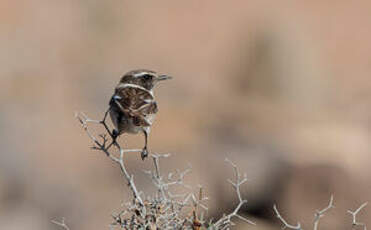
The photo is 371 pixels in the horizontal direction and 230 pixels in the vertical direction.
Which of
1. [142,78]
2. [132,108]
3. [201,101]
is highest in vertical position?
[201,101]

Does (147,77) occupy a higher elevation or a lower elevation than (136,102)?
higher

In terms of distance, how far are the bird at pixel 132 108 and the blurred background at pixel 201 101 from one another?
6.37 m

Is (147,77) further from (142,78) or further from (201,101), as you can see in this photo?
(201,101)

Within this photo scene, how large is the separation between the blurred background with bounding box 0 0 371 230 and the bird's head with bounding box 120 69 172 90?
242 inches

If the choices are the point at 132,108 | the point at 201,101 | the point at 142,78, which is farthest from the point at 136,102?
the point at 201,101

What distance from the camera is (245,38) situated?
29000mm

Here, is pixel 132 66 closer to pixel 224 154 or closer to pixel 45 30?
pixel 45 30

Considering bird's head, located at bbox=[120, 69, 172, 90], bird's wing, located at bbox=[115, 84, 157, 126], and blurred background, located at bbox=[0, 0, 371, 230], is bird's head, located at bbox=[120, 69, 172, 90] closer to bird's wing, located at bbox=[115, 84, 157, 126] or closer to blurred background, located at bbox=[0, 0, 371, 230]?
bird's wing, located at bbox=[115, 84, 157, 126]

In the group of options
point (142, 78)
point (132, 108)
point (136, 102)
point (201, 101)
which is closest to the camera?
point (132, 108)

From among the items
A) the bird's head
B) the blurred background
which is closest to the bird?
the bird's head

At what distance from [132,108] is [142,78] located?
24.2 inches

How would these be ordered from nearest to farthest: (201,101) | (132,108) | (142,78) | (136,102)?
(132,108) < (136,102) < (142,78) < (201,101)

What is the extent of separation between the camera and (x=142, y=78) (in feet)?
20.4

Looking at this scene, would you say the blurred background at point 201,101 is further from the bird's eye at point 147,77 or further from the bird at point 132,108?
the bird at point 132,108
